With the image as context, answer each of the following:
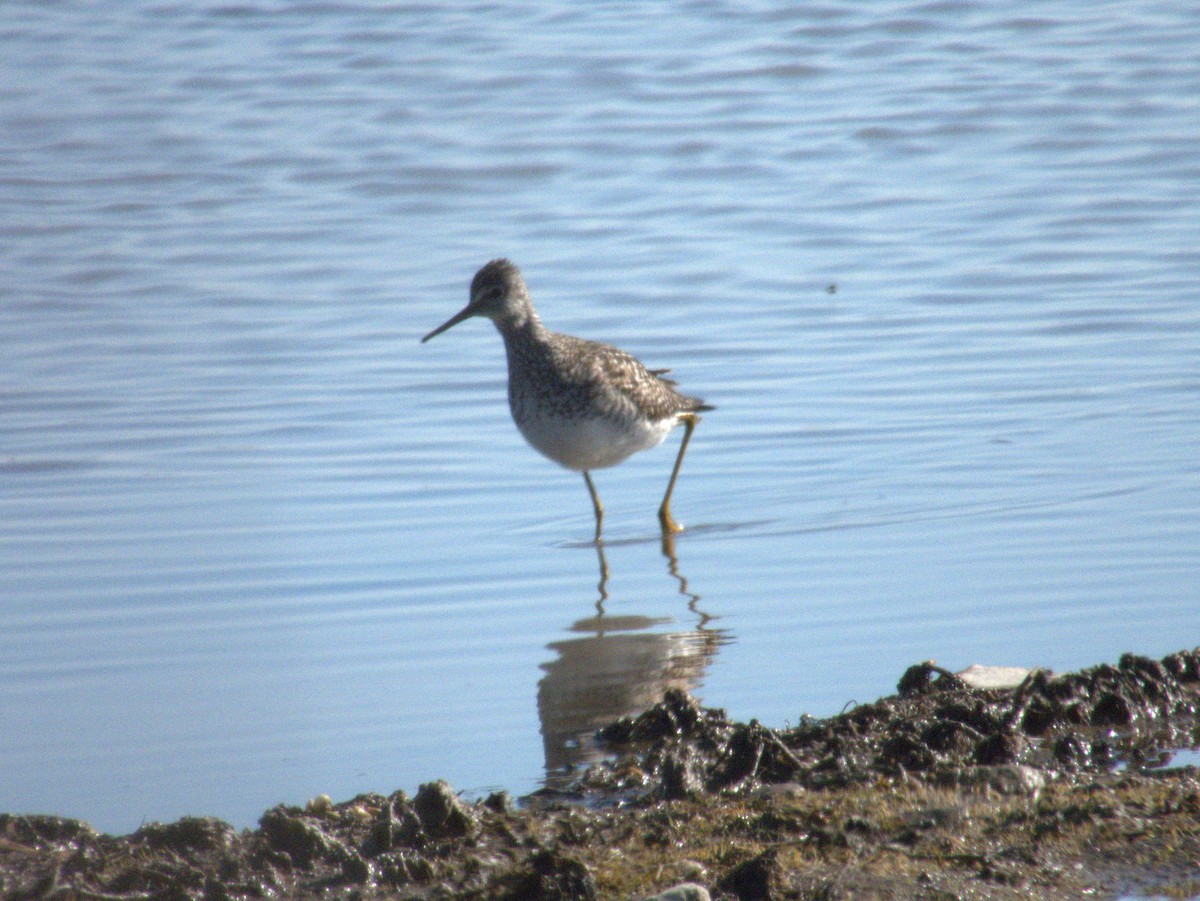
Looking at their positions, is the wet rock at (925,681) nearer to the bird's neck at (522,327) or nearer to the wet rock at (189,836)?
the wet rock at (189,836)

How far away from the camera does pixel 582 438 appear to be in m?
7.49

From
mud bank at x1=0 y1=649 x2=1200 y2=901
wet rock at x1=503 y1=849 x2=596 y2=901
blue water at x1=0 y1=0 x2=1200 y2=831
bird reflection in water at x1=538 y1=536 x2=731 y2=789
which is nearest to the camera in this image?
wet rock at x1=503 y1=849 x2=596 y2=901

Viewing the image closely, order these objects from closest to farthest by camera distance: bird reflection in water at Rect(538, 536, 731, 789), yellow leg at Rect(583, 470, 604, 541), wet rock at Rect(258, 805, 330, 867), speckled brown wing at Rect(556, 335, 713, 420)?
wet rock at Rect(258, 805, 330, 867), bird reflection in water at Rect(538, 536, 731, 789), yellow leg at Rect(583, 470, 604, 541), speckled brown wing at Rect(556, 335, 713, 420)

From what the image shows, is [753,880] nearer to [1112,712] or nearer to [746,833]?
[746,833]

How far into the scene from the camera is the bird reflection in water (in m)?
4.74

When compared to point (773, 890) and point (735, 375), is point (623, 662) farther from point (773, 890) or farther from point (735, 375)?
point (735, 375)

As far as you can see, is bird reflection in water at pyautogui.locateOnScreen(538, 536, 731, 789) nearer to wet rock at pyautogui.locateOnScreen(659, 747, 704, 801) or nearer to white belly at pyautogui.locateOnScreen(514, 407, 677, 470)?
wet rock at pyautogui.locateOnScreen(659, 747, 704, 801)

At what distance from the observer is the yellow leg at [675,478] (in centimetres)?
731

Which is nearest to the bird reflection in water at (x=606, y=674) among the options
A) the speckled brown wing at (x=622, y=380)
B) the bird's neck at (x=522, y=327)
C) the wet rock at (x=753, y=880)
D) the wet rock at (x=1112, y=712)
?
the wet rock at (x=753, y=880)

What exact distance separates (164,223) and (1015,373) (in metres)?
A: 7.50

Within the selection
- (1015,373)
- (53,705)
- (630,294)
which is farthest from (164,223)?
(53,705)

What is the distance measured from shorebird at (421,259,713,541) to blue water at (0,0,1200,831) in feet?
0.94

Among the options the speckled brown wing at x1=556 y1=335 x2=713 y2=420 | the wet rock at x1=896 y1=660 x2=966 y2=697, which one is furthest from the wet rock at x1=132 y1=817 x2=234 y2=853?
the speckled brown wing at x1=556 y1=335 x2=713 y2=420

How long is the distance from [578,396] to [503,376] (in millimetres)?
2279
